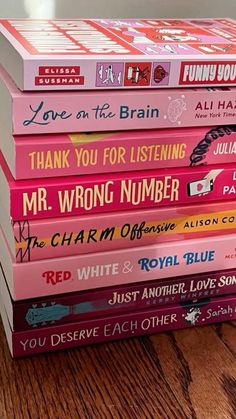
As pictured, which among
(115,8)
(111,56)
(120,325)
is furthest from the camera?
(115,8)

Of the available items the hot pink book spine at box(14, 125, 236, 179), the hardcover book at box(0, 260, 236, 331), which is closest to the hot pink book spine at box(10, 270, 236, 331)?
the hardcover book at box(0, 260, 236, 331)

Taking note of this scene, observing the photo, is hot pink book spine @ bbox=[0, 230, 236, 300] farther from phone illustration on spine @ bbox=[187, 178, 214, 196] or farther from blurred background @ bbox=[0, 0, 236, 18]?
blurred background @ bbox=[0, 0, 236, 18]

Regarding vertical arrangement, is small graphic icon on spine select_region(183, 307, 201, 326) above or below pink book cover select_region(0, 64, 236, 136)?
below

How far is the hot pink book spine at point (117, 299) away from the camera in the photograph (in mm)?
619

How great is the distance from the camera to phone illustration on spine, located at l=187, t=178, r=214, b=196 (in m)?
0.62

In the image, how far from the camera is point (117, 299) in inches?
25.4

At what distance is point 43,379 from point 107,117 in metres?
0.26

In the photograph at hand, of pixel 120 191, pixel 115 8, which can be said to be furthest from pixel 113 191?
pixel 115 8

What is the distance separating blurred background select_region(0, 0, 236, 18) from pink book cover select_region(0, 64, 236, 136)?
7.1 inches

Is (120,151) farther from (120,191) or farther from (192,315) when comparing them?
(192,315)

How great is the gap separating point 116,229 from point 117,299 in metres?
0.08

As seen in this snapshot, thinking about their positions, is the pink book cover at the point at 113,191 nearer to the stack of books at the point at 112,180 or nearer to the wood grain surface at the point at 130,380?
the stack of books at the point at 112,180

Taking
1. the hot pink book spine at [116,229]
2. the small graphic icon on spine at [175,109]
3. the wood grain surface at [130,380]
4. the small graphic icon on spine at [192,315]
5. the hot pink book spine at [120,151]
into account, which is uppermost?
the small graphic icon on spine at [175,109]

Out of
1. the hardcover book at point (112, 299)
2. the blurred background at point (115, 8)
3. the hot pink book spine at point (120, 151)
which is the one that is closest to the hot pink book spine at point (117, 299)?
the hardcover book at point (112, 299)
